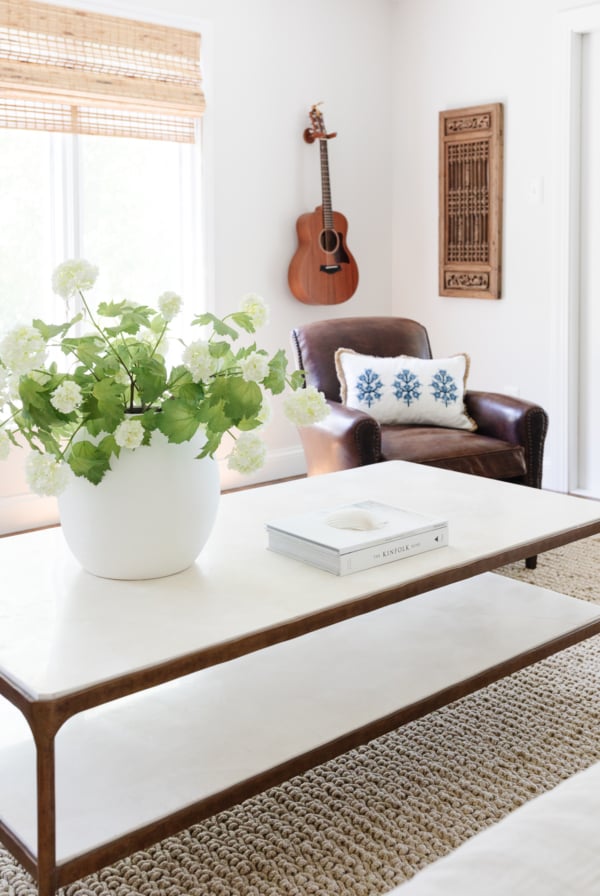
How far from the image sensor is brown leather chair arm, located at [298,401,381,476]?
3.15 metres

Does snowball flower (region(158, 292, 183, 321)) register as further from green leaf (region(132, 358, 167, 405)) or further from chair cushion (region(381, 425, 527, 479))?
chair cushion (region(381, 425, 527, 479))

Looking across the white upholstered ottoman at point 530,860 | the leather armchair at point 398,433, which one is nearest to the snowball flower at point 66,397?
the white upholstered ottoman at point 530,860

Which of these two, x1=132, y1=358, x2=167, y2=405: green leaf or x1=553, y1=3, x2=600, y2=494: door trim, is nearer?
x1=132, y1=358, x2=167, y2=405: green leaf

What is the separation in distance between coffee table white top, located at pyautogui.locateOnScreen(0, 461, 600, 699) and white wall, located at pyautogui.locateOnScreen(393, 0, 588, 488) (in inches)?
88.2

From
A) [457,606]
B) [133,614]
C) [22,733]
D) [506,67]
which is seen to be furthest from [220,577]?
[506,67]

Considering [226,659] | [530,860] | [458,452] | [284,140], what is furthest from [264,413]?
[284,140]

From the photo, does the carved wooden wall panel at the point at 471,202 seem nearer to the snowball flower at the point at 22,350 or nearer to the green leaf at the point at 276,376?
the green leaf at the point at 276,376

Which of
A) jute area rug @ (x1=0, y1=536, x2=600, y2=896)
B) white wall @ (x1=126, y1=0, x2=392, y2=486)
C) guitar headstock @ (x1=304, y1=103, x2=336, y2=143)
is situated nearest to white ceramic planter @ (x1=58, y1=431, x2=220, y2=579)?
jute area rug @ (x1=0, y1=536, x2=600, y2=896)

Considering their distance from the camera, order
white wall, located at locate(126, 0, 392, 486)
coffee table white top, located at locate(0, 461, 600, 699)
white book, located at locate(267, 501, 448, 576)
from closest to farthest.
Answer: coffee table white top, located at locate(0, 461, 600, 699) < white book, located at locate(267, 501, 448, 576) < white wall, located at locate(126, 0, 392, 486)

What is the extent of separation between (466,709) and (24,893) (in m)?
1.10

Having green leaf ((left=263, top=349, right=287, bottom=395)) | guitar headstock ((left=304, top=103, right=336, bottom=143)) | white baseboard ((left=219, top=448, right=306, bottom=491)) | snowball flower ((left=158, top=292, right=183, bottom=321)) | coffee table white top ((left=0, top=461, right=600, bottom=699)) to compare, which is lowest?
white baseboard ((left=219, top=448, right=306, bottom=491))

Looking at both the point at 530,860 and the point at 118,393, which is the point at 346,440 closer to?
the point at 118,393

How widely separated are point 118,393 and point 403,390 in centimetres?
196

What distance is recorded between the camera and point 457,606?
2.32 m
